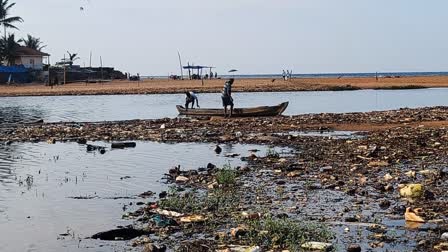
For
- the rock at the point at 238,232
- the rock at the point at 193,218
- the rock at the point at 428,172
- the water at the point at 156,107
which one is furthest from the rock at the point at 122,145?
the water at the point at 156,107

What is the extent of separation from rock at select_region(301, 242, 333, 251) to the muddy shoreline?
8 cm

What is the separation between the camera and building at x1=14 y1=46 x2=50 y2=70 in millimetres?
100500

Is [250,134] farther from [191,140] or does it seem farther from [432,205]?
[432,205]

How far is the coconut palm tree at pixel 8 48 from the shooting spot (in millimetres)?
94900

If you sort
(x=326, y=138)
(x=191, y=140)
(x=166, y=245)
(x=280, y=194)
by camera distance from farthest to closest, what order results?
(x=191, y=140), (x=326, y=138), (x=280, y=194), (x=166, y=245)

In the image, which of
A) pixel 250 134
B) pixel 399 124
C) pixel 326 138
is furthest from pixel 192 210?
pixel 399 124

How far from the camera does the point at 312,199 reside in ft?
39.3

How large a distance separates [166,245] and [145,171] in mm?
8100

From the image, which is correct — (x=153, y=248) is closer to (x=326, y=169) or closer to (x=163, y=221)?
(x=163, y=221)

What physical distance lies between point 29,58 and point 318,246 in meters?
99.7

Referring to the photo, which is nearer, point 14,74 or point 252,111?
point 252,111

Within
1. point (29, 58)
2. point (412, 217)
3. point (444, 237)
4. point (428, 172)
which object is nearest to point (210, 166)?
point (428, 172)

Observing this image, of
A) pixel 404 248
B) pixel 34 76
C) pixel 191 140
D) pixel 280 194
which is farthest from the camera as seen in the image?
pixel 34 76

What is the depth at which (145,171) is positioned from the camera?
56.0 feet
